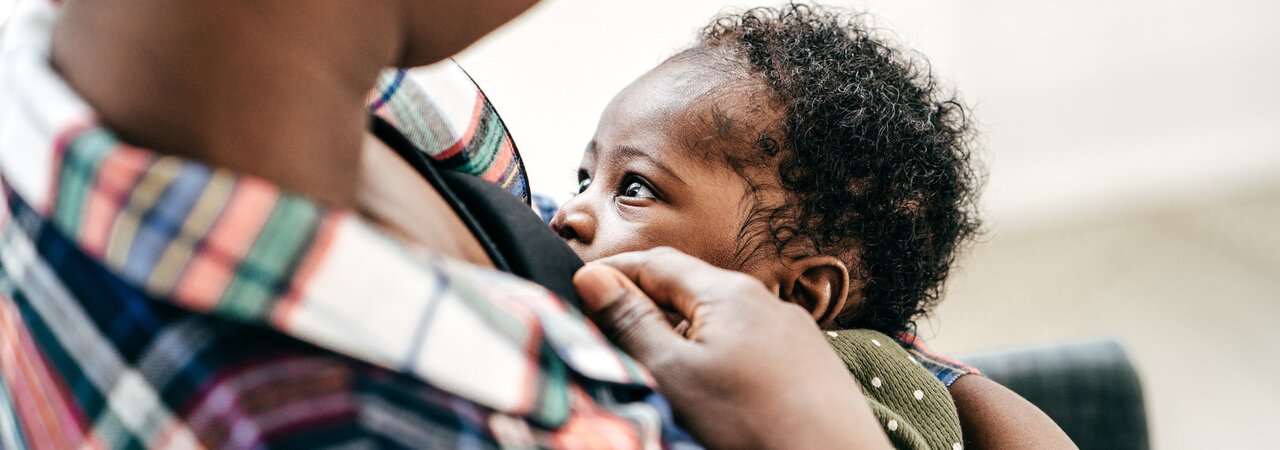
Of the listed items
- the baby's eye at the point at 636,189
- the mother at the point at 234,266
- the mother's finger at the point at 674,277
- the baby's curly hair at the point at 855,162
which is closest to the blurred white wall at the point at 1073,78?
the baby's curly hair at the point at 855,162

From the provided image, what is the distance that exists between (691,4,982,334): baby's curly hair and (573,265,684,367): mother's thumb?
12.6 inches

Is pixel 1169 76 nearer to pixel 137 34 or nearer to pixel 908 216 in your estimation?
pixel 908 216

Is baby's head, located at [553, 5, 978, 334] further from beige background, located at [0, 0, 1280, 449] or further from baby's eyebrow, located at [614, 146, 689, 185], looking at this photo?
beige background, located at [0, 0, 1280, 449]

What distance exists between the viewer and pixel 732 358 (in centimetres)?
37

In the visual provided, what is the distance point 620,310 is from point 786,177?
36 centimetres

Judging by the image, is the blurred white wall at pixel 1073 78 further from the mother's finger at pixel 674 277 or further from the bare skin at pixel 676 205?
the mother's finger at pixel 674 277

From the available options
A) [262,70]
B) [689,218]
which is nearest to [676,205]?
[689,218]

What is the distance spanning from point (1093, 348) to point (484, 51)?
3.30 ft

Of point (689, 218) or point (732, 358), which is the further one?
point (689, 218)

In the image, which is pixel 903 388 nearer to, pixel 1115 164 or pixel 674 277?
pixel 674 277

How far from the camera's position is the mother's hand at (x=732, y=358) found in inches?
14.3

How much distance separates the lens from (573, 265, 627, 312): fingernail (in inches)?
15.7

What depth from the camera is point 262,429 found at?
10.8 inches

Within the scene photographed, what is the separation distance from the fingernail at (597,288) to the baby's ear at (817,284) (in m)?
0.34
